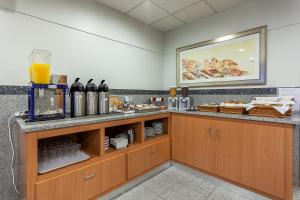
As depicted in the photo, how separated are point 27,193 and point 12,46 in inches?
56.7

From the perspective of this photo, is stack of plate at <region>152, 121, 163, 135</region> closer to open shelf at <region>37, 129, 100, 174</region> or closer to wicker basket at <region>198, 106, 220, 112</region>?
wicker basket at <region>198, 106, 220, 112</region>

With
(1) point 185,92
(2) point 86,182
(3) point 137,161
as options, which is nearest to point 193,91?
(1) point 185,92

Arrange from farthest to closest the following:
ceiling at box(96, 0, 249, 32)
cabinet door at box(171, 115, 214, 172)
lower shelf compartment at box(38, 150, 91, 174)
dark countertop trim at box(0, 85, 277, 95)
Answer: ceiling at box(96, 0, 249, 32), cabinet door at box(171, 115, 214, 172), dark countertop trim at box(0, 85, 277, 95), lower shelf compartment at box(38, 150, 91, 174)

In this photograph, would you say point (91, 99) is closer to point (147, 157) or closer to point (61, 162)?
point (61, 162)

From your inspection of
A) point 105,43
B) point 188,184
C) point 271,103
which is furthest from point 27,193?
point 271,103

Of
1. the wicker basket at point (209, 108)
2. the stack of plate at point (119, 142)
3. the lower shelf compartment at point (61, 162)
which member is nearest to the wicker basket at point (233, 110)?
the wicker basket at point (209, 108)

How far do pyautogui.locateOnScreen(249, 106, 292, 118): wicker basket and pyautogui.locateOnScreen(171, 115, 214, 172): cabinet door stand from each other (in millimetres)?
504

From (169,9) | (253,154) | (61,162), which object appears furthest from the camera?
(169,9)

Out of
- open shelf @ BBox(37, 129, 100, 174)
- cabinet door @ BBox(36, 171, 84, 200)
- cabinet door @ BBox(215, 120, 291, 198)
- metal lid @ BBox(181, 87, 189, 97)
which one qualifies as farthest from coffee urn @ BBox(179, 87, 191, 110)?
cabinet door @ BBox(36, 171, 84, 200)

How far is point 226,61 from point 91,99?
2107 mm

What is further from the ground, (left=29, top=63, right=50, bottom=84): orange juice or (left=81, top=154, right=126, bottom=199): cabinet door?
(left=29, top=63, right=50, bottom=84): orange juice

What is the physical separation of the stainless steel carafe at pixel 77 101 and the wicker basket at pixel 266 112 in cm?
200

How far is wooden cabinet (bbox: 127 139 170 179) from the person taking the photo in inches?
77.5

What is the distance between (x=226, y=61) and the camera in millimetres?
2553
